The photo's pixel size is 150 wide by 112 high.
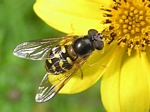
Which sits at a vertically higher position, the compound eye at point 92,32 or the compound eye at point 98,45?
the compound eye at point 92,32

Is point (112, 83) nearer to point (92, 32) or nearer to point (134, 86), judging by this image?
point (134, 86)

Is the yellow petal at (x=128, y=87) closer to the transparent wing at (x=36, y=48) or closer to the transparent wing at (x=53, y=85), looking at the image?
the transparent wing at (x=53, y=85)

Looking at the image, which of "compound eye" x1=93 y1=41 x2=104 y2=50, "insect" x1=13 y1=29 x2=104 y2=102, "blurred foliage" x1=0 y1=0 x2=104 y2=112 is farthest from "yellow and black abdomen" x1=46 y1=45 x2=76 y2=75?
"blurred foliage" x1=0 y1=0 x2=104 y2=112

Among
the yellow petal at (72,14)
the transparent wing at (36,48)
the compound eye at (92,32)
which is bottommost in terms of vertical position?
the transparent wing at (36,48)

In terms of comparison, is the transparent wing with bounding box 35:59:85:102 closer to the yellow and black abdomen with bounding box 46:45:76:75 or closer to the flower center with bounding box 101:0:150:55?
the yellow and black abdomen with bounding box 46:45:76:75

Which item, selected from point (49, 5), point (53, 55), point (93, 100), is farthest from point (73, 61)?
point (93, 100)

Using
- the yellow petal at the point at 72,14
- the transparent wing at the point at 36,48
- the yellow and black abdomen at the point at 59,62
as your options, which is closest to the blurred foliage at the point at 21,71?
the yellow petal at the point at 72,14

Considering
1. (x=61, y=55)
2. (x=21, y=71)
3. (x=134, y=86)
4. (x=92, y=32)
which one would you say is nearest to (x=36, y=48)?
(x=61, y=55)
